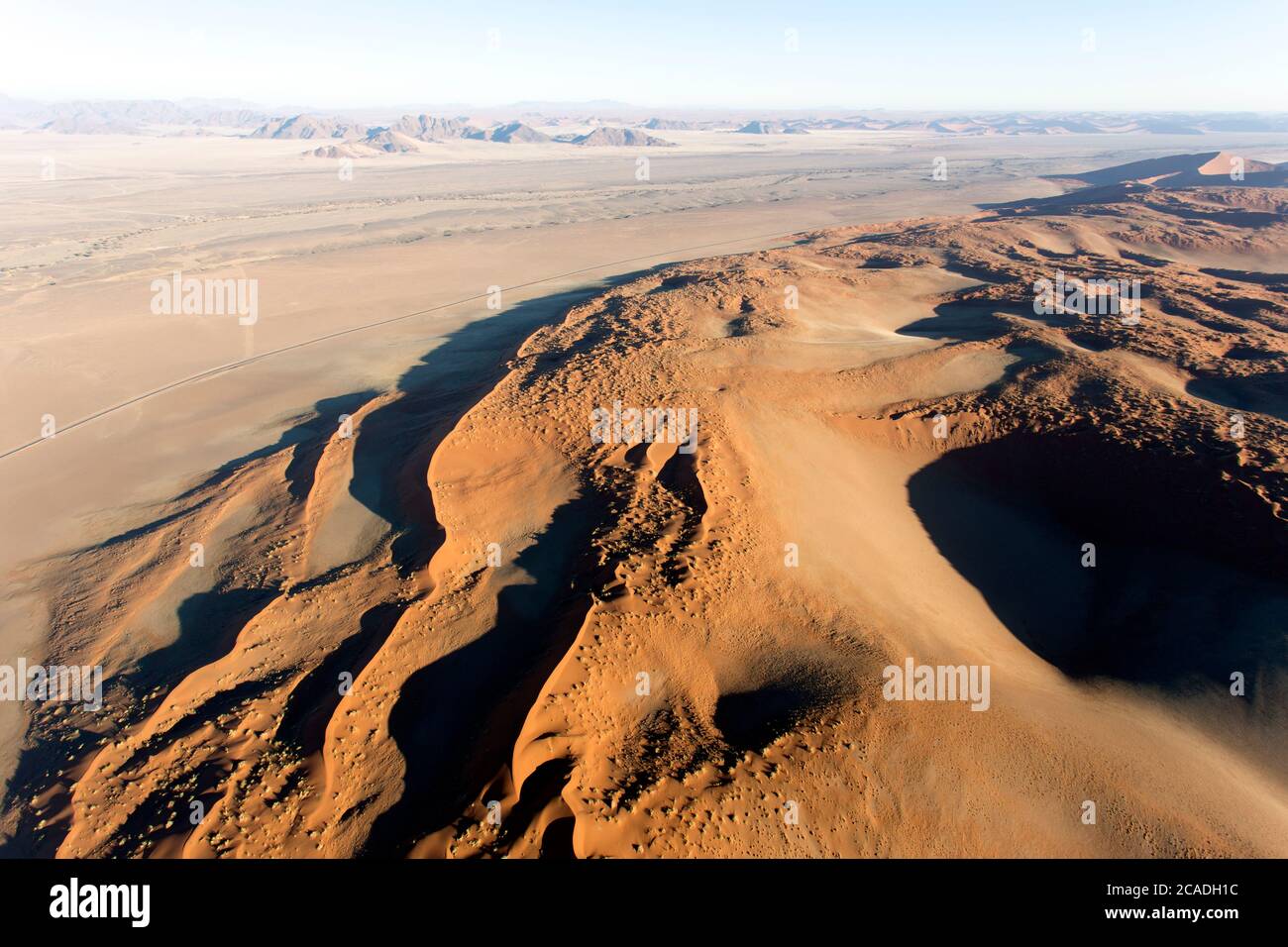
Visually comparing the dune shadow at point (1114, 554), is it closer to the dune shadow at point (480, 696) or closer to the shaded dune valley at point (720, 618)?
the shaded dune valley at point (720, 618)

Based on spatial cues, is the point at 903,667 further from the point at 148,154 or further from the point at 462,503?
the point at 148,154

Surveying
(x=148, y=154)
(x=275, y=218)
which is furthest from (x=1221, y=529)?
(x=148, y=154)

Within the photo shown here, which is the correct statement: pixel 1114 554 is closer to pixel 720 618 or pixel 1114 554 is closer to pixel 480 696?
pixel 720 618

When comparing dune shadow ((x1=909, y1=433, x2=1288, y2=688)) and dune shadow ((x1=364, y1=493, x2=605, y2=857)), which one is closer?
dune shadow ((x1=364, y1=493, x2=605, y2=857))

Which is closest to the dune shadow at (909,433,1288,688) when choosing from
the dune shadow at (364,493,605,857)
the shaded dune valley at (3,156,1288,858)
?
the shaded dune valley at (3,156,1288,858)

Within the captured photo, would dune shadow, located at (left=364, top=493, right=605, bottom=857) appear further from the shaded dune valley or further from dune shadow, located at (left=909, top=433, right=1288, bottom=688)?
dune shadow, located at (left=909, top=433, right=1288, bottom=688)

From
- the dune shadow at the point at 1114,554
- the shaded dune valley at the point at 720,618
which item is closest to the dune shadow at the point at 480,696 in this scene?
the shaded dune valley at the point at 720,618

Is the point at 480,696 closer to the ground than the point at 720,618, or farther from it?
closer to the ground

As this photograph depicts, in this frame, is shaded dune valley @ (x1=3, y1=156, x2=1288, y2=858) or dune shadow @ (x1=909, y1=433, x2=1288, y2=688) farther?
dune shadow @ (x1=909, y1=433, x2=1288, y2=688)

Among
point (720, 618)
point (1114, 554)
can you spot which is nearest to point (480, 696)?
point (720, 618)
